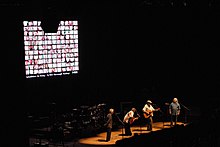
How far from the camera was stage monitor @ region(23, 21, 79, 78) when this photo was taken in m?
19.6

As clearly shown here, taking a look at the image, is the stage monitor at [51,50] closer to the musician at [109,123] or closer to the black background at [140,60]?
the black background at [140,60]

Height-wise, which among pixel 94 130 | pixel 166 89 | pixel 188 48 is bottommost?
pixel 94 130

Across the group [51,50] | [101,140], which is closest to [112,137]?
[101,140]

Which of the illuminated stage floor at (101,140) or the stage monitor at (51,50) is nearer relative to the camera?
the illuminated stage floor at (101,140)

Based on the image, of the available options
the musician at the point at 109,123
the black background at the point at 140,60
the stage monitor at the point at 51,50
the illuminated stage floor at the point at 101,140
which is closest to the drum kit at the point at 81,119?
the illuminated stage floor at the point at 101,140

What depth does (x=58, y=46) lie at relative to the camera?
67.3 feet

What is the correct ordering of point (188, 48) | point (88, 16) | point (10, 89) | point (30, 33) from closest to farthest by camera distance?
point (10, 89), point (30, 33), point (88, 16), point (188, 48)

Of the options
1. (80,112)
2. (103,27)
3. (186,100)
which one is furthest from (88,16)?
(186,100)

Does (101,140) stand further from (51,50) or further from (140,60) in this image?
(140,60)

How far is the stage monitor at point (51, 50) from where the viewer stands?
1960cm

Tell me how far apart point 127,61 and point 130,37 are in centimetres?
108

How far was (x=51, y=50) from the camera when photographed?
20297 millimetres

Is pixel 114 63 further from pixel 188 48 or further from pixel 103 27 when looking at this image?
pixel 188 48

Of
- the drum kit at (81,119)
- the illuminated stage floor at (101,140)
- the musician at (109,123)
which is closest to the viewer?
the illuminated stage floor at (101,140)
